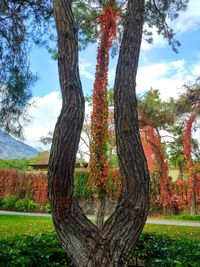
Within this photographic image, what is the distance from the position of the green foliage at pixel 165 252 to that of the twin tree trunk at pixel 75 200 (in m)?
0.63

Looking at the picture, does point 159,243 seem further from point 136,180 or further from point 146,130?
point 146,130

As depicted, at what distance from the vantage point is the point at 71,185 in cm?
248

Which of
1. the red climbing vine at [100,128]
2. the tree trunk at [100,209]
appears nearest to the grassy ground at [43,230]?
the tree trunk at [100,209]

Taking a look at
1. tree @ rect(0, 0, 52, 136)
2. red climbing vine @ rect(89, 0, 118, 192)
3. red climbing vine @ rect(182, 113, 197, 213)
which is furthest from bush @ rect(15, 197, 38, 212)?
tree @ rect(0, 0, 52, 136)

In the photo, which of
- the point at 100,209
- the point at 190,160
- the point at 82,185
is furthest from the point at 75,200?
the point at 82,185

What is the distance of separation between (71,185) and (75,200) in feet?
0.51

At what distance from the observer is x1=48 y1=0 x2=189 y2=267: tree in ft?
8.05

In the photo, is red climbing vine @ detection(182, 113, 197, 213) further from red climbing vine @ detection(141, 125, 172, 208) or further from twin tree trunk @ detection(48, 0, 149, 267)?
twin tree trunk @ detection(48, 0, 149, 267)

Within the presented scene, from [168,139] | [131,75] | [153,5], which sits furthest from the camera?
[168,139]

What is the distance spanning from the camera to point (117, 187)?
16.9 metres

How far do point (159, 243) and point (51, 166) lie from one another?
2.00 m

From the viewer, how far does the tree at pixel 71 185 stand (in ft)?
8.05

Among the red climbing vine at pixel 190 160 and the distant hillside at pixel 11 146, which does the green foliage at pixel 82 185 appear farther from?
the red climbing vine at pixel 190 160

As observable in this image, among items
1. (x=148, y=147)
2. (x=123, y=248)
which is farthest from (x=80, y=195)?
(x=123, y=248)
